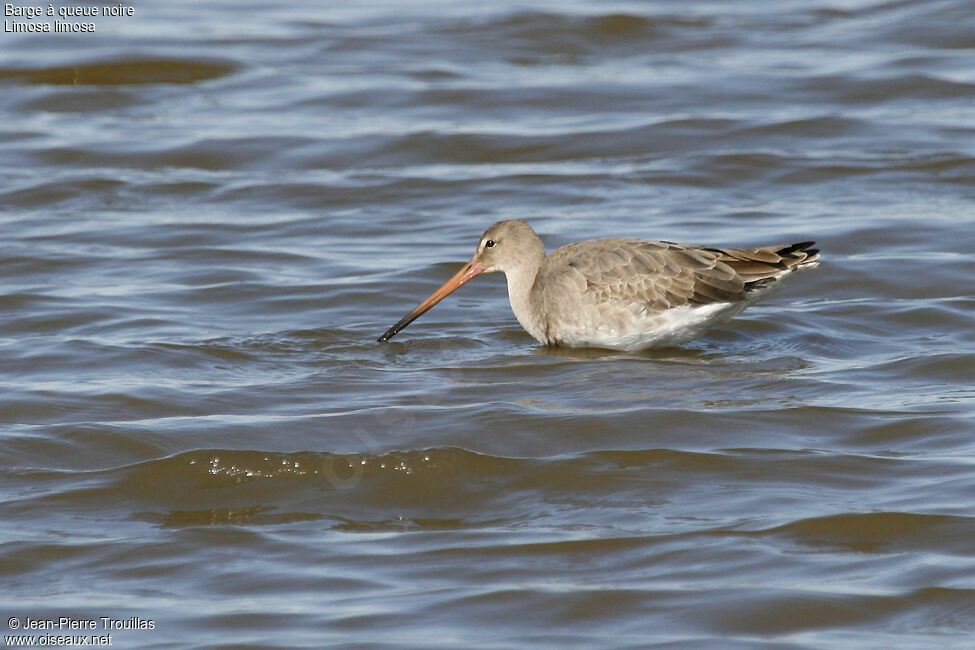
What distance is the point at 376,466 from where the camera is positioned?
7.00 meters

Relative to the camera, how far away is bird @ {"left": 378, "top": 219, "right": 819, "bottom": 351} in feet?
29.5

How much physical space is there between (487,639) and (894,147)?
9.12 m

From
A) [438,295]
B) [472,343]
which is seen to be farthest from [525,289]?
[438,295]

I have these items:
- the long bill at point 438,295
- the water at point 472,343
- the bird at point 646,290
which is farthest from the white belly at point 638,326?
the long bill at point 438,295

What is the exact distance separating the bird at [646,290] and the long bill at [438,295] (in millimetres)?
26

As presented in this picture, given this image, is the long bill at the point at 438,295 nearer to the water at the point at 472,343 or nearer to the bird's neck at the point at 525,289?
the water at the point at 472,343

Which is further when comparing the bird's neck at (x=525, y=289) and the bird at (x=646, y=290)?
the bird's neck at (x=525, y=289)

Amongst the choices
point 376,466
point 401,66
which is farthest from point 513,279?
point 401,66

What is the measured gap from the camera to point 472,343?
942 cm

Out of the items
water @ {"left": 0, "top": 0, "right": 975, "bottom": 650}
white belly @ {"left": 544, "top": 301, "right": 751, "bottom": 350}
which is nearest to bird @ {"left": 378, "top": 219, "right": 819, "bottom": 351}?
white belly @ {"left": 544, "top": 301, "right": 751, "bottom": 350}

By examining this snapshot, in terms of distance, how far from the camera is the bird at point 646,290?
8992mm

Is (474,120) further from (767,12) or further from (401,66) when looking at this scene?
(767,12)

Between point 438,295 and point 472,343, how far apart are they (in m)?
0.46

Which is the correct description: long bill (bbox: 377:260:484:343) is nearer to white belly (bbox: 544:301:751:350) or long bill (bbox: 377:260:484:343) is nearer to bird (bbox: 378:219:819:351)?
bird (bbox: 378:219:819:351)
